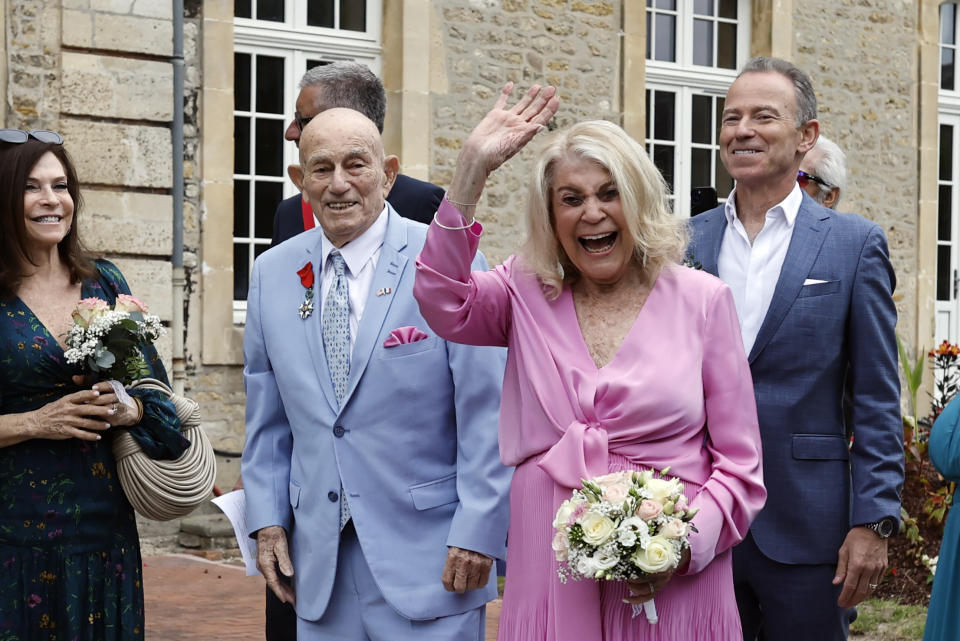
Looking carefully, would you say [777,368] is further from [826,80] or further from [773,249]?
[826,80]

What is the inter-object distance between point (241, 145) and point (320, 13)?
1291mm

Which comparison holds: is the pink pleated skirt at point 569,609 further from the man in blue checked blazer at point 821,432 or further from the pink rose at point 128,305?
the pink rose at point 128,305

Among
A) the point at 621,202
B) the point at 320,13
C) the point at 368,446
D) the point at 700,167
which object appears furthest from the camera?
the point at 700,167

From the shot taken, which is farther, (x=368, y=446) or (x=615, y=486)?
(x=368, y=446)

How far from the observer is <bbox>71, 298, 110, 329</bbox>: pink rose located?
13.0 ft

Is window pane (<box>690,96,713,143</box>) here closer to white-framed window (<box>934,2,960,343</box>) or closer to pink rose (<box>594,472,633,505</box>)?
white-framed window (<box>934,2,960,343</box>)

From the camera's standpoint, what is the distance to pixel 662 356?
2.98 m

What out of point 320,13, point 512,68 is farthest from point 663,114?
point 320,13

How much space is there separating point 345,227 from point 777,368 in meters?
1.20

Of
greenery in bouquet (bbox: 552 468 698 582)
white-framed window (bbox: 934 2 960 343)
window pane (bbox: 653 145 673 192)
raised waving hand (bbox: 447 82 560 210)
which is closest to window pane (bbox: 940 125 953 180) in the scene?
white-framed window (bbox: 934 2 960 343)

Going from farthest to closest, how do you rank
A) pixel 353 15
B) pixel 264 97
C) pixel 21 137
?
1. pixel 353 15
2. pixel 264 97
3. pixel 21 137

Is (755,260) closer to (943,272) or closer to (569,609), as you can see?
(569,609)

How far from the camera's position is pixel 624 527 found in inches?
107

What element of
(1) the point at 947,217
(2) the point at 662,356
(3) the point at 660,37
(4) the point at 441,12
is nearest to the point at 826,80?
(3) the point at 660,37
